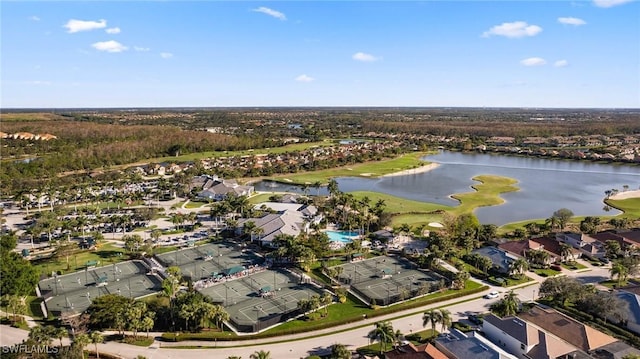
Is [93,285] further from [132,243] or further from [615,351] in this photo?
[615,351]

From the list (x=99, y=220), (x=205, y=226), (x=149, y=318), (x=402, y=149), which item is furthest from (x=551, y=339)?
(x=402, y=149)

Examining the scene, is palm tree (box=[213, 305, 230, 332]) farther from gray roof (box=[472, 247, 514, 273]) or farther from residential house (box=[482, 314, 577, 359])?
gray roof (box=[472, 247, 514, 273])

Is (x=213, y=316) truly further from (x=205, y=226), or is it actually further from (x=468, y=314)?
(x=205, y=226)

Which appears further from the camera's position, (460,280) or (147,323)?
(460,280)

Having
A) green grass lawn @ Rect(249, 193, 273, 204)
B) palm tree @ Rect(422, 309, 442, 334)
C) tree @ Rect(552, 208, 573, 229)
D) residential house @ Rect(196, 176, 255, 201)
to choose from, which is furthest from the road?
green grass lawn @ Rect(249, 193, 273, 204)

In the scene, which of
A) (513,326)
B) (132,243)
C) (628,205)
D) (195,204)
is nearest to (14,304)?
(132,243)

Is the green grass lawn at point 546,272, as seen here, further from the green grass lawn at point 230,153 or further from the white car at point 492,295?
the green grass lawn at point 230,153

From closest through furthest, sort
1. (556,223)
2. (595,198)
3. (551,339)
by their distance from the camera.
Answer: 1. (551,339)
2. (556,223)
3. (595,198)

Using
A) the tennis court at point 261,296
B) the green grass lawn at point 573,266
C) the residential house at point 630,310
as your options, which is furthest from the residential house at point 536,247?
the tennis court at point 261,296
